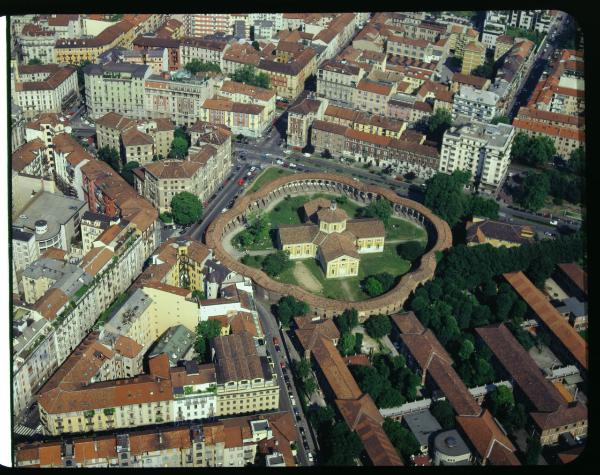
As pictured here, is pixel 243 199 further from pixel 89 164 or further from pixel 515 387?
pixel 515 387


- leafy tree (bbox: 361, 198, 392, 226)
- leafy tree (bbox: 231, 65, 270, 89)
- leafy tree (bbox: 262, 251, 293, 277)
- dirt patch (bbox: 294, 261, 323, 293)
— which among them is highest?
leafy tree (bbox: 231, 65, 270, 89)

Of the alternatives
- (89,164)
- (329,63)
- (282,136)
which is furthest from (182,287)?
(329,63)

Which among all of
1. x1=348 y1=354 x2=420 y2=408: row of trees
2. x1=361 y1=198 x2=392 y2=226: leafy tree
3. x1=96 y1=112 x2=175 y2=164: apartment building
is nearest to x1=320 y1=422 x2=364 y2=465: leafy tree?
x1=348 y1=354 x2=420 y2=408: row of trees

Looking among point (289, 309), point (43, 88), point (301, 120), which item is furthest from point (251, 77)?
point (289, 309)

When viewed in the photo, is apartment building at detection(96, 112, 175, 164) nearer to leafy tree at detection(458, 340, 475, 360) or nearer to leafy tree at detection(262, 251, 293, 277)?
leafy tree at detection(262, 251, 293, 277)

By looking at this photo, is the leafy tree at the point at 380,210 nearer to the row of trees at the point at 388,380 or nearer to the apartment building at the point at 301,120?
the apartment building at the point at 301,120

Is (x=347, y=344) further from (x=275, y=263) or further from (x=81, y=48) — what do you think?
(x=81, y=48)
